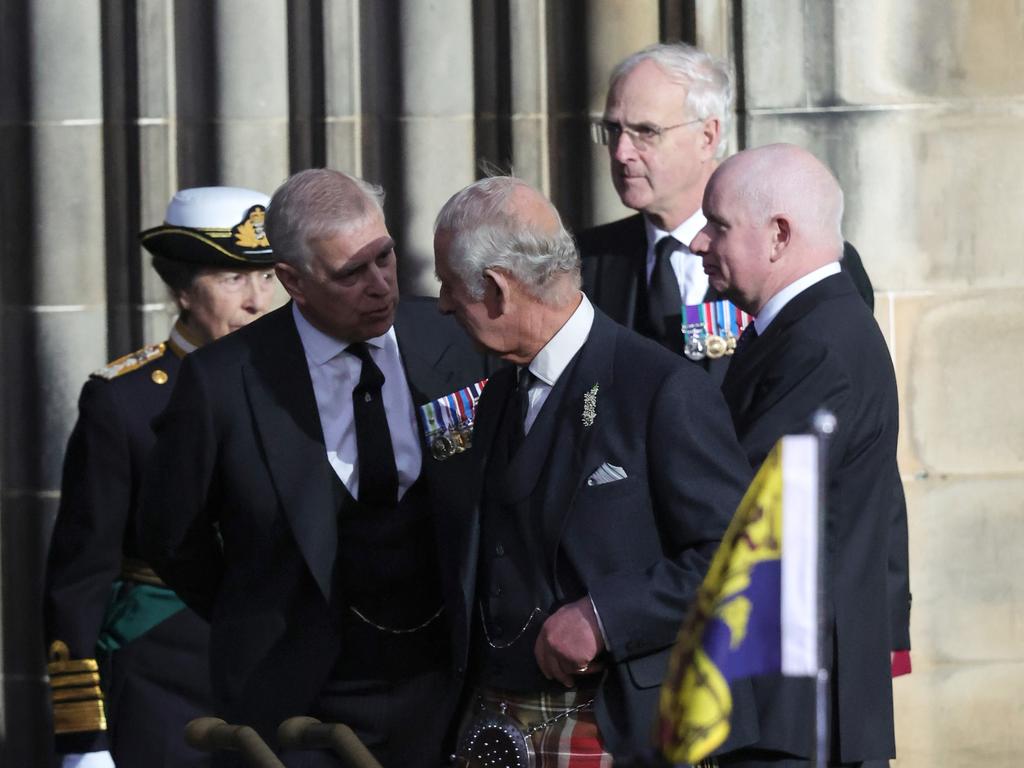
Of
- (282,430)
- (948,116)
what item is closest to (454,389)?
(282,430)

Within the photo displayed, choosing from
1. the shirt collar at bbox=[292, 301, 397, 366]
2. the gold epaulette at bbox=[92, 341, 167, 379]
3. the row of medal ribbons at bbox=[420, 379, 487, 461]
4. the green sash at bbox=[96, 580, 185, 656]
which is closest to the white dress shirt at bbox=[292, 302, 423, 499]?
the shirt collar at bbox=[292, 301, 397, 366]

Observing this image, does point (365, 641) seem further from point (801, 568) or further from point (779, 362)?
point (801, 568)

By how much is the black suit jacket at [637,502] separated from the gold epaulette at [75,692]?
1.68m

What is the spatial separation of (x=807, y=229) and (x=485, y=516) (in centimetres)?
83

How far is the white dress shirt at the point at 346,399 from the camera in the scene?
3.98m

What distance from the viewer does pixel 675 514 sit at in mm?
3307

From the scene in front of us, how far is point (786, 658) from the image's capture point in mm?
2568

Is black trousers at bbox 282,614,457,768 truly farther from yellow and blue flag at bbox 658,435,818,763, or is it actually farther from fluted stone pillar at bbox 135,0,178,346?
fluted stone pillar at bbox 135,0,178,346

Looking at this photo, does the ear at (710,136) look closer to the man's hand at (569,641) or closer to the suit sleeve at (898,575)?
the suit sleeve at (898,575)

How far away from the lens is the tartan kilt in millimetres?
3314

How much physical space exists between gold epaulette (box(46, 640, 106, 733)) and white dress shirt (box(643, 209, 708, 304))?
1.52 meters

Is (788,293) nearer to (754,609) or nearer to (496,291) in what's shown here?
(496,291)

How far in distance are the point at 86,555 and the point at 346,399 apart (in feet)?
3.11

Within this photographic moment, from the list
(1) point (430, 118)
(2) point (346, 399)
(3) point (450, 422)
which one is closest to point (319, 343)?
(2) point (346, 399)
